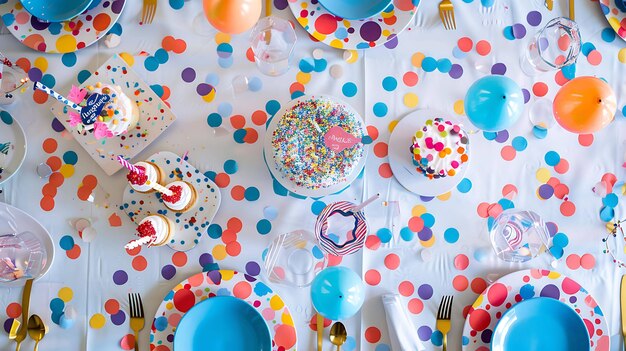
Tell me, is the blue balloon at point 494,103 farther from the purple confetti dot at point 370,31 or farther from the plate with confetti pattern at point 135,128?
the plate with confetti pattern at point 135,128

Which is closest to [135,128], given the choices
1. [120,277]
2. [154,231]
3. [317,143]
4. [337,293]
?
[154,231]

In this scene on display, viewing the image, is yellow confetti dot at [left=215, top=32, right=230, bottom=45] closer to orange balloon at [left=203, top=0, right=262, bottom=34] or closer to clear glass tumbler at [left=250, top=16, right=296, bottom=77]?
clear glass tumbler at [left=250, top=16, right=296, bottom=77]

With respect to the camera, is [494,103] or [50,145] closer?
[494,103]

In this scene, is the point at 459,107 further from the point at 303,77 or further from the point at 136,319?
the point at 136,319

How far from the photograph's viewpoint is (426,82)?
67.2 inches

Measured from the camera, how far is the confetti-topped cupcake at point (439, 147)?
5.16 ft

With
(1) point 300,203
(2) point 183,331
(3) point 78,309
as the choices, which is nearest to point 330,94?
(1) point 300,203

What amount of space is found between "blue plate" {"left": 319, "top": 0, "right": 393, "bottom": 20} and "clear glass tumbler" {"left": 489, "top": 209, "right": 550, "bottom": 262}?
0.72m

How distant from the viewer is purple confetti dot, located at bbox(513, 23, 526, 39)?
1711 mm

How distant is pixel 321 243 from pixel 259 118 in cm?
42

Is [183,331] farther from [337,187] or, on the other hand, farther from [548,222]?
[548,222]

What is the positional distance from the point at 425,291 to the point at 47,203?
3.77ft

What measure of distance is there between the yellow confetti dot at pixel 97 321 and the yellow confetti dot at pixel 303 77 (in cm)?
91

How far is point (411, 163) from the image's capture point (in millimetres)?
1669
